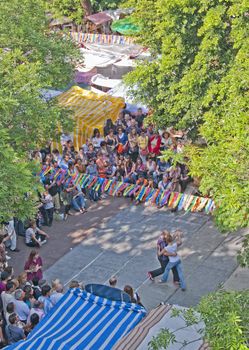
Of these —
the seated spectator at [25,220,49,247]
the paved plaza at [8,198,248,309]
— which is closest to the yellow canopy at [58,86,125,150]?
the paved plaza at [8,198,248,309]

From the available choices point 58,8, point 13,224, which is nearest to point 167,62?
point 13,224

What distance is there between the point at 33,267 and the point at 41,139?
413 centimetres

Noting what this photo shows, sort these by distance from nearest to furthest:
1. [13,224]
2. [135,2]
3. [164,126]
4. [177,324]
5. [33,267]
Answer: [177,324], [33,267], [13,224], [164,126], [135,2]

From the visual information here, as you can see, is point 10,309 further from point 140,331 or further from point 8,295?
point 140,331

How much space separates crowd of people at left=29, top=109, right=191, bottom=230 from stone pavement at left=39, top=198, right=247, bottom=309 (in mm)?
753

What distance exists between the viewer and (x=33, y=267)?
45.7 feet

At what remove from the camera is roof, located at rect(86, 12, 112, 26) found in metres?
34.6

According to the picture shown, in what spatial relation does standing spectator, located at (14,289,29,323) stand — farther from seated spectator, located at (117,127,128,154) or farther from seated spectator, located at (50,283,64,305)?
seated spectator, located at (117,127,128,154)

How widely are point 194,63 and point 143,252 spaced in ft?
16.4

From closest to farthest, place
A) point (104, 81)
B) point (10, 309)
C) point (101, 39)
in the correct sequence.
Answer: point (10, 309) → point (104, 81) → point (101, 39)

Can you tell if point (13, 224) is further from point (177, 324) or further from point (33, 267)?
point (177, 324)

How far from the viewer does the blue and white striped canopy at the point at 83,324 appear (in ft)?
32.8

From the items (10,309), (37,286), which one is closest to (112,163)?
(37,286)

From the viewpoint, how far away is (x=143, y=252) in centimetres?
1612
